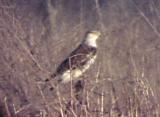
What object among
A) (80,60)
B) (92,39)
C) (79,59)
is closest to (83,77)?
(80,60)

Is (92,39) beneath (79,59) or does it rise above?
above

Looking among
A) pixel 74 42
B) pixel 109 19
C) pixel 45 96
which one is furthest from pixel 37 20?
pixel 45 96

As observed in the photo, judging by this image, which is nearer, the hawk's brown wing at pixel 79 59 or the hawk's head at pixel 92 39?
the hawk's brown wing at pixel 79 59

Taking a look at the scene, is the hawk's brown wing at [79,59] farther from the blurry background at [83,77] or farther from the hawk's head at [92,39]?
the hawk's head at [92,39]

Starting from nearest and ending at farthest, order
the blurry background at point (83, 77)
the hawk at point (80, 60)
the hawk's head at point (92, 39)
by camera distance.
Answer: the blurry background at point (83, 77), the hawk at point (80, 60), the hawk's head at point (92, 39)

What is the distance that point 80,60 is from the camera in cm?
804

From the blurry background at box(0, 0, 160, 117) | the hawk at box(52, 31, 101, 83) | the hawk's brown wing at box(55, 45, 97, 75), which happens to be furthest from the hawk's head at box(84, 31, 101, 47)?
the hawk's brown wing at box(55, 45, 97, 75)

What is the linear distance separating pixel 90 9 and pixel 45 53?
14.9 feet

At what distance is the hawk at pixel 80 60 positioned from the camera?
7.55 metres

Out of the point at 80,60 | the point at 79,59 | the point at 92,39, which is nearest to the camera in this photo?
the point at 80,60

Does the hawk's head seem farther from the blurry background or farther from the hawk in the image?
the blurry background

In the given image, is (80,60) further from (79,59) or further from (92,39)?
(92,39)

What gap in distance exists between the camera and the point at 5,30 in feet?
25.7

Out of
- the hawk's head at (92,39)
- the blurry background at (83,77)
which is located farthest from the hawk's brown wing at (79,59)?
the hawk's head at (92,39)
